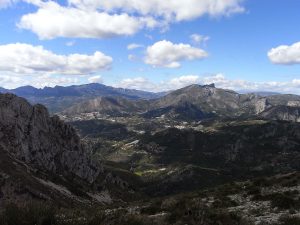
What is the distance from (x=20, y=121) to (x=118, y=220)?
147m

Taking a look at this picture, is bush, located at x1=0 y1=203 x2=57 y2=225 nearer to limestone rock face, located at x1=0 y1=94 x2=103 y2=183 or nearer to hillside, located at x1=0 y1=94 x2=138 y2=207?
hillside, located at x1=0 y1=94 x2=138 y2=207

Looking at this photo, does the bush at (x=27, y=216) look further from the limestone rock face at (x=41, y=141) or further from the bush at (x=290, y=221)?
the limestone rock face at (x=41, y=141)

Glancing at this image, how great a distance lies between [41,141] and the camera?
163750mm

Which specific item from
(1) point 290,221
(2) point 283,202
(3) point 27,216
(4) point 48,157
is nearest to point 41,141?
(4) point 48,157

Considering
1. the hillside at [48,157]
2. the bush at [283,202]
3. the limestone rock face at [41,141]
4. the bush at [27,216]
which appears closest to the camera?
the bush at [27,216]

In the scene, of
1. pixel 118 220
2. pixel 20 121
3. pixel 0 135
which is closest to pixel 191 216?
pixel 118 220

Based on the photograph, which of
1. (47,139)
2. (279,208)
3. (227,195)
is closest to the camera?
(279,208)

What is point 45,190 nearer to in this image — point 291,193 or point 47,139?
point 47,139

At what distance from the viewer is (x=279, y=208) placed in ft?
84.7

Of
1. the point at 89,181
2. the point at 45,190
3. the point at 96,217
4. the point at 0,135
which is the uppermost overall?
the point at 96,217

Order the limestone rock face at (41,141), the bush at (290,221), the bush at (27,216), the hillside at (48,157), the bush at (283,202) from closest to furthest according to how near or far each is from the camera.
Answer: the bush at (27,216)
the bush at (290,221)
the bush at (283,202)
the hillside at (48,157)
the limestone rock face at (41,141)

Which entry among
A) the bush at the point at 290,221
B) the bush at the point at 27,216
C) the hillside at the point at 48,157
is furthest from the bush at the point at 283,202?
the hillside at the point at 48,157

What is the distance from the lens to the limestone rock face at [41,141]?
5674 inches

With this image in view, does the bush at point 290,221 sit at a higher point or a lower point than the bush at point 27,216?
lower
